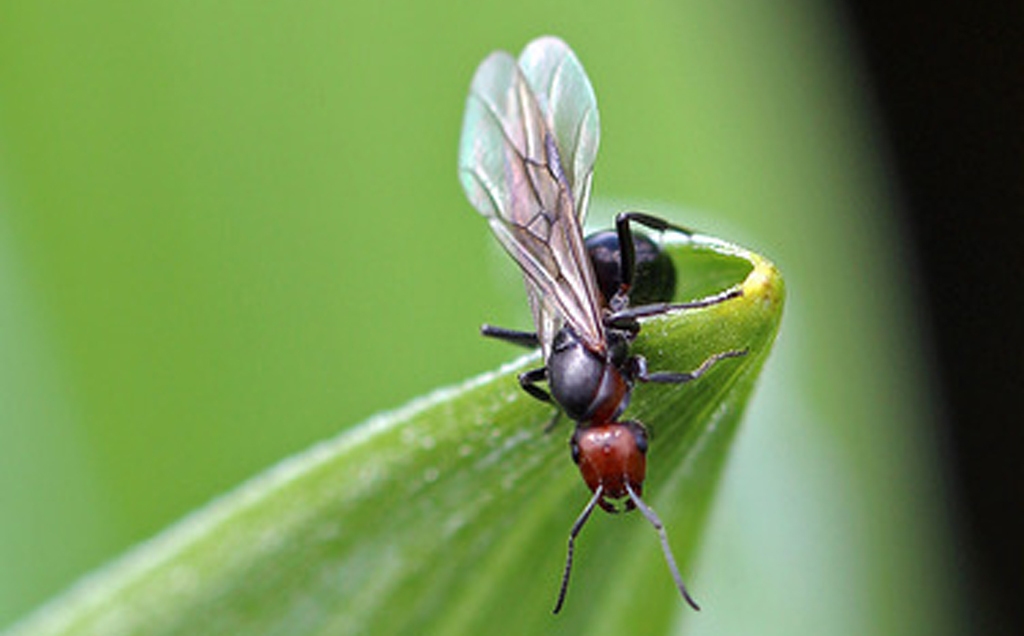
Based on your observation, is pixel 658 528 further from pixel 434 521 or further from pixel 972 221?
pixel 972 221

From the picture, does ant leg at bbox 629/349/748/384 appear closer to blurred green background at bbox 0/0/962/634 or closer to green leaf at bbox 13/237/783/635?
green leaf at bbox 13/237/783/635

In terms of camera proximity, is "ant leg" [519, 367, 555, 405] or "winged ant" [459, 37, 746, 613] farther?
"winged ant" [459, 37, 746, 613]

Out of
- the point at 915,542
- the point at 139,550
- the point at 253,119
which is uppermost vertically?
the point at 253,119

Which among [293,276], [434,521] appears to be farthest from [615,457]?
[293,276]

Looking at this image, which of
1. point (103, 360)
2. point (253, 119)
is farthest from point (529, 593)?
point (253, 119)

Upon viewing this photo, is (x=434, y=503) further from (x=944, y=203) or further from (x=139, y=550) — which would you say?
A: (x=944, y=203)

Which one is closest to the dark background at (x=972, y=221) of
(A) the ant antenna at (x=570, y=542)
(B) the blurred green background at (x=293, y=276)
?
(B) the blurred green background at (x=293, y=276)

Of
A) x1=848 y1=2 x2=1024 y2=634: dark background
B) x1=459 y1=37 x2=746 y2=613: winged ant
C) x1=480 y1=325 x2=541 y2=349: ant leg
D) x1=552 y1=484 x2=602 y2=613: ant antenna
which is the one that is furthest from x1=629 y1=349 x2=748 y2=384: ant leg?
x1=848 y1=2 x2=1024 y2=634: dark background
